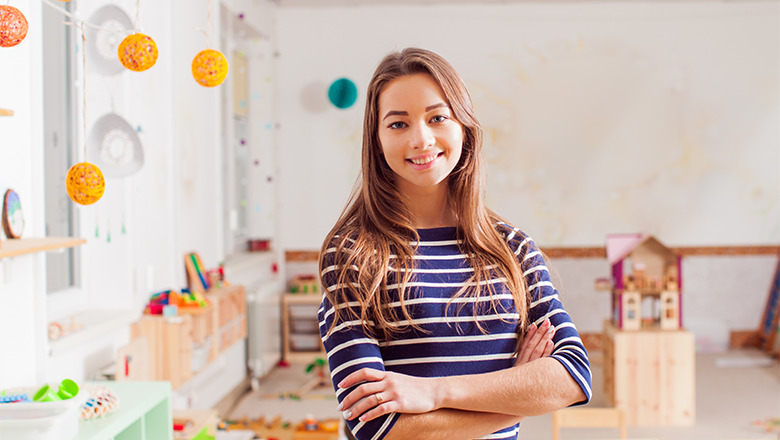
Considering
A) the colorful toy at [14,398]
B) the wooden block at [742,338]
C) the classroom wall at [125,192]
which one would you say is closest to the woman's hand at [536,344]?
the colorful toy at [14,398]

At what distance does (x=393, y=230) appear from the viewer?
1088mm

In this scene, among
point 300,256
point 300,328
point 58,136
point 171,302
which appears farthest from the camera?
point 300,256

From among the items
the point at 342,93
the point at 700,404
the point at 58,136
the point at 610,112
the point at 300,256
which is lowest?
the point at 700,404

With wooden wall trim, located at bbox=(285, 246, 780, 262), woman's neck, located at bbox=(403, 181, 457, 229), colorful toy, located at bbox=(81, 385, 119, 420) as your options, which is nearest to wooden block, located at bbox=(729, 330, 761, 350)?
wooden wall trim, located at bbox=(285, 246, 780, 262)

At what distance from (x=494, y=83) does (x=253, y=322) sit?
263cm

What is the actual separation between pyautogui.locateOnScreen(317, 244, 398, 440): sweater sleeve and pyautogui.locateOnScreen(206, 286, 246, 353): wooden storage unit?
6.59 feet

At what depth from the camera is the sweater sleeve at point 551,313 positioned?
1.05 meters

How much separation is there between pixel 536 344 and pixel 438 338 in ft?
0.62

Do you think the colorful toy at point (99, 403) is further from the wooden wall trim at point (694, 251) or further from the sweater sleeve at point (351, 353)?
the wooden wall trim at point (694, 251)

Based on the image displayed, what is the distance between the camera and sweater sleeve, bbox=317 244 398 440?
0.96 metres

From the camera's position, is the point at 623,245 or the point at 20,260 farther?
the point at 623,245

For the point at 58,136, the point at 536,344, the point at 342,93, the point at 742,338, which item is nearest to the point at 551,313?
the point at 536,344

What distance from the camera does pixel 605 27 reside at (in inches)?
182

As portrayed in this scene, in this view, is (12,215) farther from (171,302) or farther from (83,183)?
(171,302)
